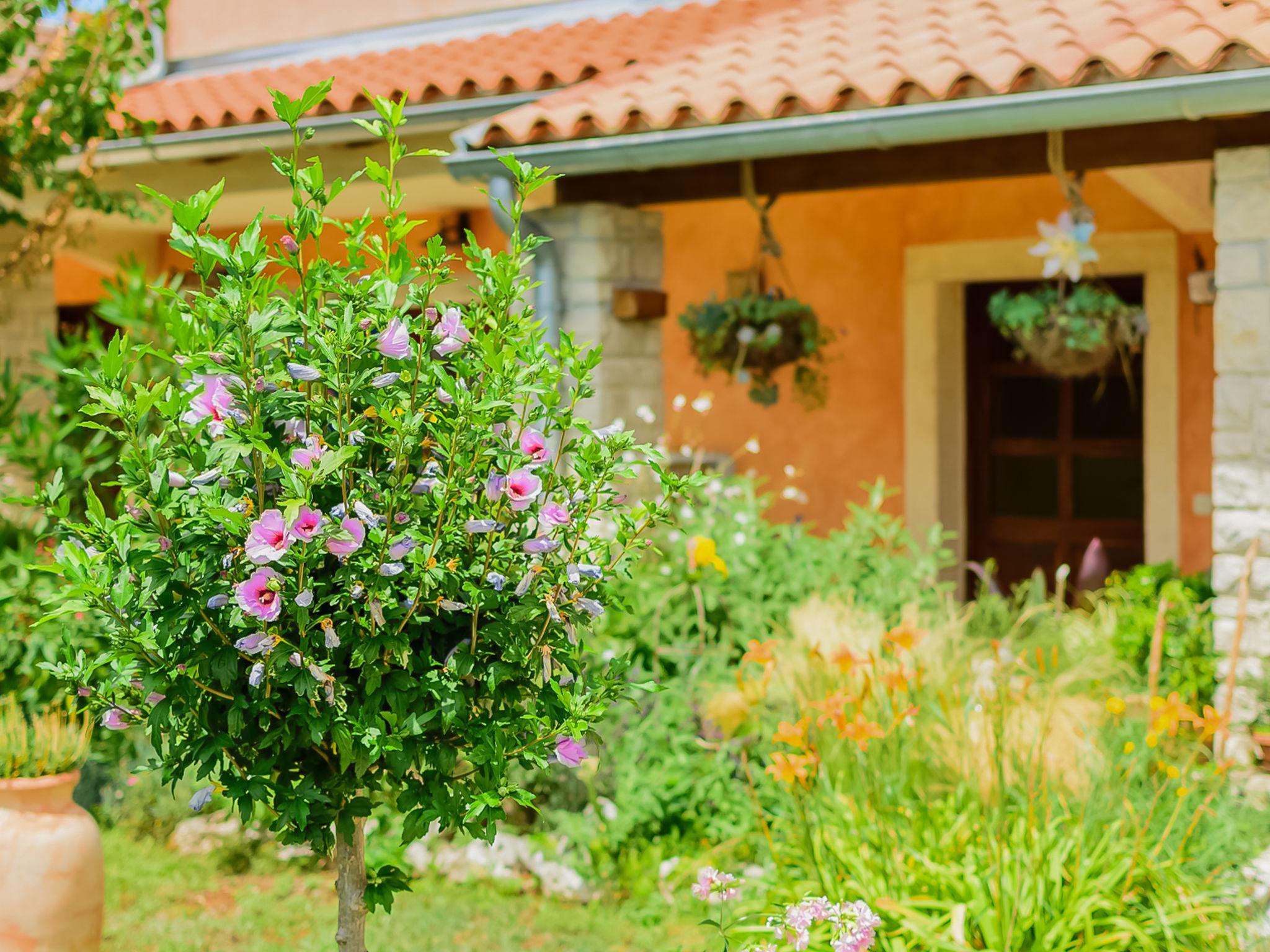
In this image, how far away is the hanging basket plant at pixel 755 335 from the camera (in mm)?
5938

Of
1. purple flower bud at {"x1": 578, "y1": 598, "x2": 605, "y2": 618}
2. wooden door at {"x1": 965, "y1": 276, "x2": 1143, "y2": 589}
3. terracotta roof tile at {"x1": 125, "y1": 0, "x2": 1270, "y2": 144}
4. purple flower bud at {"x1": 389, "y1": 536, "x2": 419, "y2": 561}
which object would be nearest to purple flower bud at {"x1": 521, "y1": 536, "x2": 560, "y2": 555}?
purple flower bud at {"x1": 578, "y1": 598, "x2": 605, "y2": 618}

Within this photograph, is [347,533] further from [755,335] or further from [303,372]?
[755,335]

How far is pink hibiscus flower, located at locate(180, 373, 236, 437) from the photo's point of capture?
2.33 metres

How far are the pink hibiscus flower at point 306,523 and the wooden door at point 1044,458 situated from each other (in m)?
5.89

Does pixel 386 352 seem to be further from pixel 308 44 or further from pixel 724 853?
pixel 308 44

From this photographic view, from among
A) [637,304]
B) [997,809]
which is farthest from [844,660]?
[637,304]

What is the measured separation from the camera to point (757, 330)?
600cm

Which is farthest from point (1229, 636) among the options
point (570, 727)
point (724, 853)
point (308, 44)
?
point (308, 44)

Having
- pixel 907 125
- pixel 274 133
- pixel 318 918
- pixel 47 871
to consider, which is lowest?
pixel 318 918

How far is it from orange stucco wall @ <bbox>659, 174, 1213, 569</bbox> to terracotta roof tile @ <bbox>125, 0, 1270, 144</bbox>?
4.04 feet

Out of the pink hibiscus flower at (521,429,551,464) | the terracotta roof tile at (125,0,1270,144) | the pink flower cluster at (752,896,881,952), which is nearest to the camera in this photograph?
the pink hibiscus flower at (521,429,551,464)

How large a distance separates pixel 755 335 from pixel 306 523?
393 cm

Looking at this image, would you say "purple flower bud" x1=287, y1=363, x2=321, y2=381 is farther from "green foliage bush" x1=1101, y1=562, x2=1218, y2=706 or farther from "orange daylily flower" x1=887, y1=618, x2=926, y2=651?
"green foliage bush" x1=1101, y1=562, x2=1218, y2=706

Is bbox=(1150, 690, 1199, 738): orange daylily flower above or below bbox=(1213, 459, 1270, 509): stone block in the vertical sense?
below
